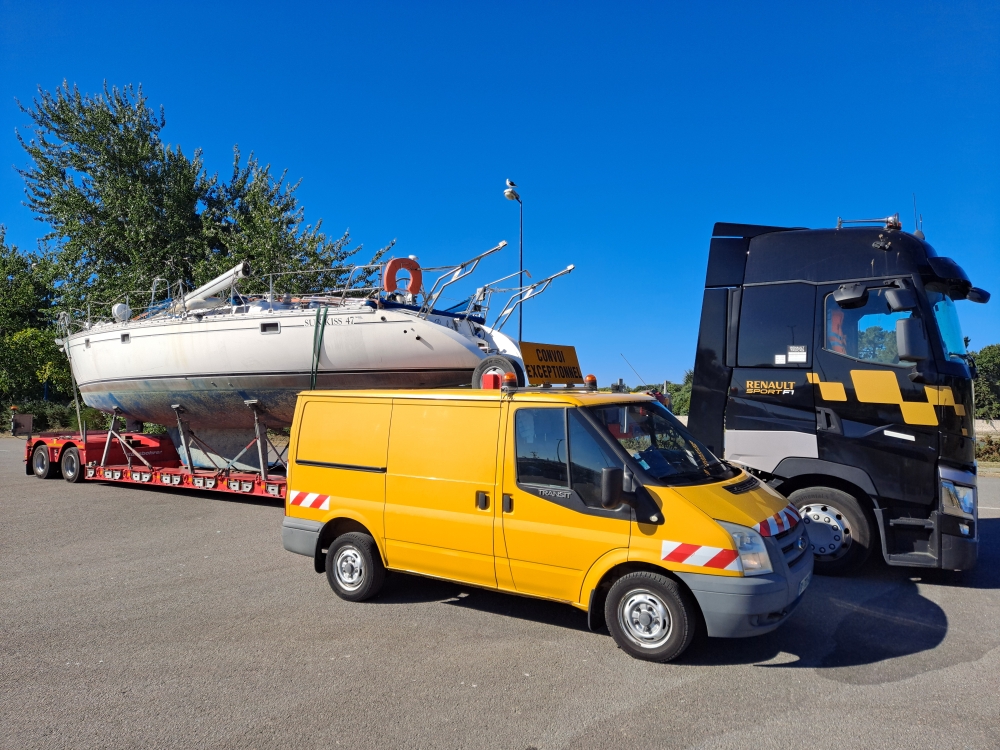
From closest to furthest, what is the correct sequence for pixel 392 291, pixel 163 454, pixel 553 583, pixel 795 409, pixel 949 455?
pixel 553 583, pixel 949 455, pixel 795 409, pixel 392 291, pixel 163 454

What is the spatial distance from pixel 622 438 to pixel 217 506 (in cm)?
848

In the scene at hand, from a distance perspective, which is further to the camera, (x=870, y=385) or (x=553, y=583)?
(x=870, y=385)

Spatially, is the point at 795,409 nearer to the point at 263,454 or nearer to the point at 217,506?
the point at 263,454

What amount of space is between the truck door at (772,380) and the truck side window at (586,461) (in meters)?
2.75

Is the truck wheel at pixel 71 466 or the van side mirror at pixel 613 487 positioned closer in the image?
the van side mirror at pixel 613 487

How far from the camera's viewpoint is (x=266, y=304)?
35.2 ft

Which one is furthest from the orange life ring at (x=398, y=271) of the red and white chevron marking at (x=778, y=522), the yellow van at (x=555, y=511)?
the red and white chevron marking at (x=778, y=522)

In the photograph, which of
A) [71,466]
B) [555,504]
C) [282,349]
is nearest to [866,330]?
[555,504]

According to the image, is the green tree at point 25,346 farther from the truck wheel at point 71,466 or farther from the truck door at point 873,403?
the truck door at point 873,403

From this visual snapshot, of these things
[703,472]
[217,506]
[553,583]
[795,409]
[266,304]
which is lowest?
[217,506]

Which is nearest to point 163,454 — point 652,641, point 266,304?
point 266,304

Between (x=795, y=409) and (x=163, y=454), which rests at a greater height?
(x=795, y=409)

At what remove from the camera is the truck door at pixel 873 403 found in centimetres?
584

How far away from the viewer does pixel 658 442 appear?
16.0 ft
